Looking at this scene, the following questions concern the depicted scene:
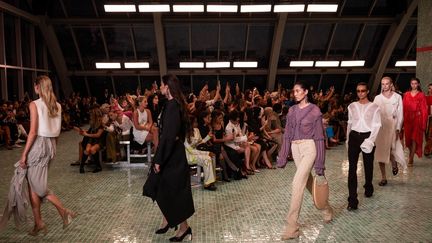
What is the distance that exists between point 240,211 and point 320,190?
1.19 m

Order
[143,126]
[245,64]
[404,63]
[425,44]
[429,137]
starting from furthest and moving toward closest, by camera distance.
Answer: [404,63] < [245,64] < [425,44] < [429,137] < [143,126]

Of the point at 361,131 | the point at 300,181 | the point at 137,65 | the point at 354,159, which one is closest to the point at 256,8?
the point at 137,65

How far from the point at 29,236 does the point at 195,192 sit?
2.50 m

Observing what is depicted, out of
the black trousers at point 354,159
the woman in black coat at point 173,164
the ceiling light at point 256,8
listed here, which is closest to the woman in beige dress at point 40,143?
the woman in black coat at point 173,164

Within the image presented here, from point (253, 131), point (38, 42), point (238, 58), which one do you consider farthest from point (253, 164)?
point (38, 42)

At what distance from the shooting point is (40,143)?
427cm

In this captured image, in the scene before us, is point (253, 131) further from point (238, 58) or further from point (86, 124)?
point (86, 124)

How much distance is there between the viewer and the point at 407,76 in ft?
58.3

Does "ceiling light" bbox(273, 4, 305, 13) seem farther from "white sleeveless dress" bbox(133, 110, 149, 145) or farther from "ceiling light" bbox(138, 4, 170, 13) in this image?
"white sleeveless dress" bbox(133, 110, 149, 145)

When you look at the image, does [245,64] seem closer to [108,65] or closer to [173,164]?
[108,65]

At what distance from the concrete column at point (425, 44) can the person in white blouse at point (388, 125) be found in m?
4.08

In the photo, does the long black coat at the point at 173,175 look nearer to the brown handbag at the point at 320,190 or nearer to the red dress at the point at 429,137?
the brown handbag at the point at 320,190

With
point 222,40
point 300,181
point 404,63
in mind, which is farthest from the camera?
point 404,63

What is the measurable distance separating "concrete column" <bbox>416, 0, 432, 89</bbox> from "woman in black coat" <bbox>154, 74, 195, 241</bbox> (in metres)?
7.85
